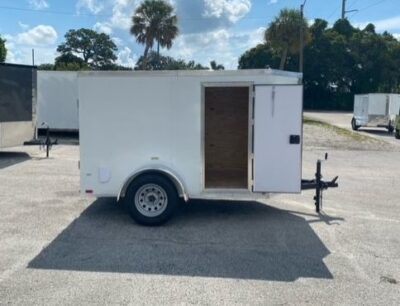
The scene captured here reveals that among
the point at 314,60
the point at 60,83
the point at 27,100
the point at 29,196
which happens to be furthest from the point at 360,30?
the point at 29,196

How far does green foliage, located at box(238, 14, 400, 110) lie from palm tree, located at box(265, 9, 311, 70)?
12418 millimetres

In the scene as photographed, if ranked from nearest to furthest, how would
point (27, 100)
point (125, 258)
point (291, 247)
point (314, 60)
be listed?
point (125, 258) < point (291, 247) < point (27, 100) < point (314, 60)

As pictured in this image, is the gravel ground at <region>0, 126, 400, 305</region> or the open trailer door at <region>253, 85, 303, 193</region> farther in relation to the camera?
the open trailer door at <region>253, 85, 303, 193</region>

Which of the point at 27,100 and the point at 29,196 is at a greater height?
the point at 27,100

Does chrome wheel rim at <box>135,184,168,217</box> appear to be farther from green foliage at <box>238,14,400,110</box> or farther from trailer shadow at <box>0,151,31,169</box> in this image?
green foliage at <box>238,14,400,110</box>

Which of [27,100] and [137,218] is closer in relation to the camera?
[137,218]

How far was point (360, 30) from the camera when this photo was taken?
193ft

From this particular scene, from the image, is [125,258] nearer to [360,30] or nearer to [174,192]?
[174,192]

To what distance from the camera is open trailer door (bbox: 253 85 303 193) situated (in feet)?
21.7

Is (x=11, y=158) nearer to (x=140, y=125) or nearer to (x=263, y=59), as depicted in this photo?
(x=140, y=125)

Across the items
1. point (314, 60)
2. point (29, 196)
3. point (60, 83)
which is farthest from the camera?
point (314, 60)

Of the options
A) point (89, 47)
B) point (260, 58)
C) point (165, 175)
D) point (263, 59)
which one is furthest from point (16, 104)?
point (89, 47)

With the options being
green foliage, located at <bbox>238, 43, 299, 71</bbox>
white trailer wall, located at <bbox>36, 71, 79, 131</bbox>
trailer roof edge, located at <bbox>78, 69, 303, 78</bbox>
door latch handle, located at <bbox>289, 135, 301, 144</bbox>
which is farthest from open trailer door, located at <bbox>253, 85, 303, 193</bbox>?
green foliage, located at <bbox>238, 43, 299, 71</bbox>

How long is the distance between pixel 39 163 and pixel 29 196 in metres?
4.46
